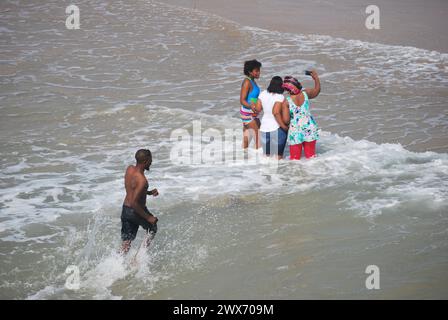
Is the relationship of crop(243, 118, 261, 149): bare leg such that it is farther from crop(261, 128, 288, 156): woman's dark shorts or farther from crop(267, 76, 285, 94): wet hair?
crop(267, 76, 285, 94): wet hair

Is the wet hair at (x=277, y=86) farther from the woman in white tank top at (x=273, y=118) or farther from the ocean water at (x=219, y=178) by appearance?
the ocean water at (x=219, y=178)

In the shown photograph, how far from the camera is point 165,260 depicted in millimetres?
6695

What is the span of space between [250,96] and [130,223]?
367 cm

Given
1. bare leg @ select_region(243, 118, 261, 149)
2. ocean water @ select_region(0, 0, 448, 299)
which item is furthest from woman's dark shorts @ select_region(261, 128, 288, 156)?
bare leg @ select_region(243, 118, 261, 149)

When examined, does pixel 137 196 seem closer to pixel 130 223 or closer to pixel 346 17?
pixel 130 223

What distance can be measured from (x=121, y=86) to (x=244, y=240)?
826cm

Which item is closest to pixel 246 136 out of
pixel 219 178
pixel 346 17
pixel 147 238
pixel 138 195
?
pixel 219 178

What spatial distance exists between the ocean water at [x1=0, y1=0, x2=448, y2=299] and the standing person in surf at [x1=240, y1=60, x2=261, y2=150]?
0.54 m

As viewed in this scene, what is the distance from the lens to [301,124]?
8914mm

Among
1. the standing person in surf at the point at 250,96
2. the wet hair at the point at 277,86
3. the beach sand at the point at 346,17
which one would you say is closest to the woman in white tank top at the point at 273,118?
the wet hair at the point at 277,86

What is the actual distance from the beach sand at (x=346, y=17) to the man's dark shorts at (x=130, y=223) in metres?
12.8

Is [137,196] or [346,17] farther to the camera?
[346,17]

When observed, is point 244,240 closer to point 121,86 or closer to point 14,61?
point 121,86

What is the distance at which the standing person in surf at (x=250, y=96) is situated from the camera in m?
9.18
